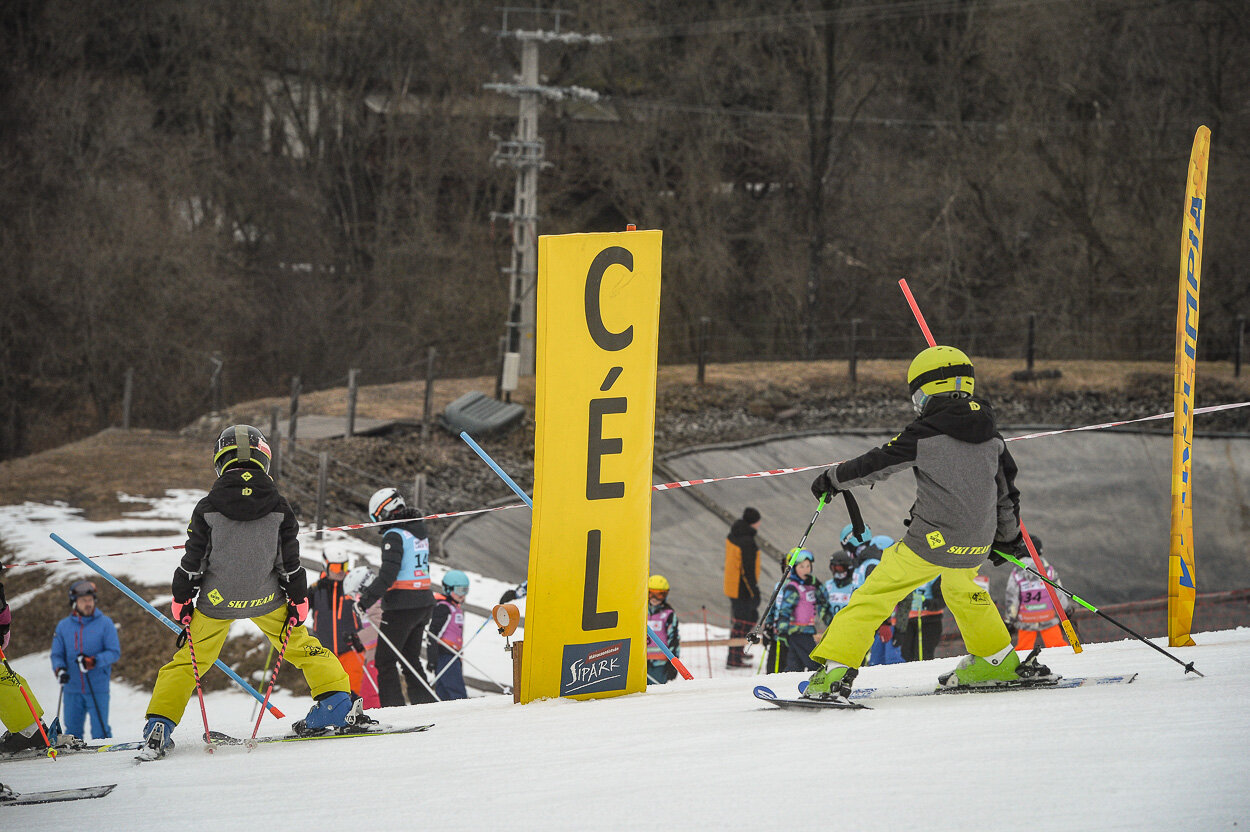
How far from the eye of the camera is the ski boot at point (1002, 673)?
17.2 ft

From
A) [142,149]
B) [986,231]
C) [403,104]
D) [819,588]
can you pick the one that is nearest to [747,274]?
[986,231]

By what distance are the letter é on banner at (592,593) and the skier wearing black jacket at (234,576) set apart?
46.7 inches

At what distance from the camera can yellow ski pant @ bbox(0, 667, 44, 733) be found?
5508mm

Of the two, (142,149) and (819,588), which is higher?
(142,149)

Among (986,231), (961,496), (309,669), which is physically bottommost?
(309,669)

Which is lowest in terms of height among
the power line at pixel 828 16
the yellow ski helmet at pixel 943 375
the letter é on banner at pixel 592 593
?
the letter é on banner at pixel 592 593

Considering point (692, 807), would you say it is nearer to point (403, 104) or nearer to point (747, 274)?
point (747, 274)

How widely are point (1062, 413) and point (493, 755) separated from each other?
22.5 m

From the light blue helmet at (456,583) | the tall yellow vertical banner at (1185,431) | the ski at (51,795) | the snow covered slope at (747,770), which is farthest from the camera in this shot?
the light blue helmet at (456,583)

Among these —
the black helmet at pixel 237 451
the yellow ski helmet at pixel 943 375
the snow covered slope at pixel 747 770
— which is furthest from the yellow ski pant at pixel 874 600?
the black helmet at pixel 237 451

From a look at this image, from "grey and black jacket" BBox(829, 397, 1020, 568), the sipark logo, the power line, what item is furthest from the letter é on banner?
the power line

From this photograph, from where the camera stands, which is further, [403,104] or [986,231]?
[403,104]

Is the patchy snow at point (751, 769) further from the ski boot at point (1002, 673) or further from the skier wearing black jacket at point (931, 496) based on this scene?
the skier wearing black jacket at point (931, 496)

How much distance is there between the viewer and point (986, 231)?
35500mm
